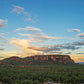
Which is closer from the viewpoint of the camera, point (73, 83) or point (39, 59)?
point (73, 83)

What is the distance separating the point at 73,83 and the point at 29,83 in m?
12.2

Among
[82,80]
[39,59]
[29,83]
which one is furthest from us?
[39,59]

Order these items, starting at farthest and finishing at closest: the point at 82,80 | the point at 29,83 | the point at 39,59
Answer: the point at 39,59 → the point at 82,80 → the point at 29,83

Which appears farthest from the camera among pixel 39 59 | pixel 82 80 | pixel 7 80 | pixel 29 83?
pixel 39 59

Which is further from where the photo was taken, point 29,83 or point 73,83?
point 73,83

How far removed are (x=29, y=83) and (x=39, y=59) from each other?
168 meters

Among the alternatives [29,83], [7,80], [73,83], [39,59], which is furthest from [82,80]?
[39,59]

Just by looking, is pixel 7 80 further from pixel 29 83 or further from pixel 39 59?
pixel 39 59

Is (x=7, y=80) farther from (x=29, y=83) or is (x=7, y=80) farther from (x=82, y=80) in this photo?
(x=82, y=80)

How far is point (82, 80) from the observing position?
122 ft

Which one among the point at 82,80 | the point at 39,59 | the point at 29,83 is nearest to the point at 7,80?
the point at 29,83

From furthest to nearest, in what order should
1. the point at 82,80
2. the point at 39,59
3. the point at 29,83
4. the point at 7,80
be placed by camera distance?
1. the point at 39,59
2. the point at 82,80
3. the point at 7,80
4. the point at 29,83

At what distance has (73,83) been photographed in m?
34.5

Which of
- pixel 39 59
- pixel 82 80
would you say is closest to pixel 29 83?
pixel 82 80
